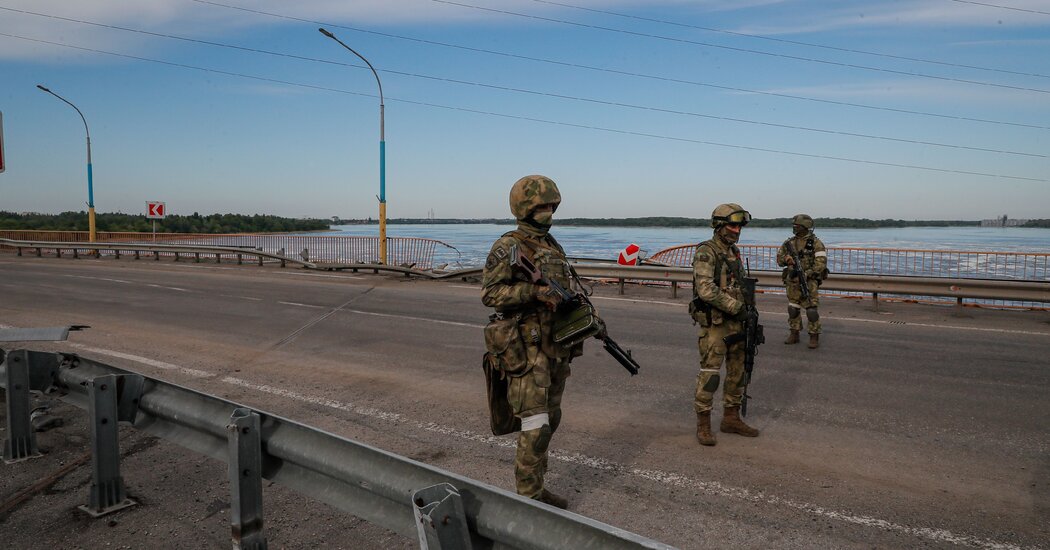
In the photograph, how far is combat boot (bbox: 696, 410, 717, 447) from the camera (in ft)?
17.5

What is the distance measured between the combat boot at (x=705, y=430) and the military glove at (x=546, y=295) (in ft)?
7.35

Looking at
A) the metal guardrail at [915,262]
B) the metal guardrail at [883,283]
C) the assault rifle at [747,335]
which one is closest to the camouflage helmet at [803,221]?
the metal guardrail at [883,283]

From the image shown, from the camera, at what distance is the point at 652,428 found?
18.8 feet

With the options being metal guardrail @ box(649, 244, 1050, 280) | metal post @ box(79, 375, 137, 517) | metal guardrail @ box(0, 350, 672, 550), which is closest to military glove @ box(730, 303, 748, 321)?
metal guardrail @ box(0, 350, 672, 550)

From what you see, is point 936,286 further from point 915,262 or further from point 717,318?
point 717,318

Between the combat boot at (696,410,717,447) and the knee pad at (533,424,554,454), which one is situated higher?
the knee pad at (533,424,554,454)

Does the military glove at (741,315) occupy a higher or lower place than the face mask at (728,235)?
lower

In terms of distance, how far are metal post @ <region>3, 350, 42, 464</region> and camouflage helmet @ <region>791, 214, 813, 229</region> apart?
349 inches

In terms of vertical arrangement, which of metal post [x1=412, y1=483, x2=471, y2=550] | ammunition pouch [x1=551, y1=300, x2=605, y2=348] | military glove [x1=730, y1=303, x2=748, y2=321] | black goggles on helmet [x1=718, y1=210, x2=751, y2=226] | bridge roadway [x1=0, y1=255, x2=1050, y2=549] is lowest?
bridge roadway [x1=0, y1=255, x2=1050, y2=549]

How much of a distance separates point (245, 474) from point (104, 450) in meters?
1.39

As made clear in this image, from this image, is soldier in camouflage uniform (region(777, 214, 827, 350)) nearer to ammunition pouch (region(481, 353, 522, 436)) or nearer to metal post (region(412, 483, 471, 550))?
ammunition pouch (region(481, 353, 522, 436))

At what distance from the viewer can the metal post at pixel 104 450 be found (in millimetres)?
3781

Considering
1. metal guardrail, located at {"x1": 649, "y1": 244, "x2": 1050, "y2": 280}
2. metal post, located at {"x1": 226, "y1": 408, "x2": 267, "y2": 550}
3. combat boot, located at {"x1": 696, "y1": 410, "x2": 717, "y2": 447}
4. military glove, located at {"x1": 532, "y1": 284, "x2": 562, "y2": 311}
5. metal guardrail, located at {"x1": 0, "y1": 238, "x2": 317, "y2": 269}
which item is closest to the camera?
metal post, located at {"x1": 226, "y1": 408, "x2": 267, "y2": 550}

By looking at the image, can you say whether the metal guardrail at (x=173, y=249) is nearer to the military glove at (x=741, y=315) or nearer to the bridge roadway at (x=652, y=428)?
the bridge roadway at (x=652, y=428)
